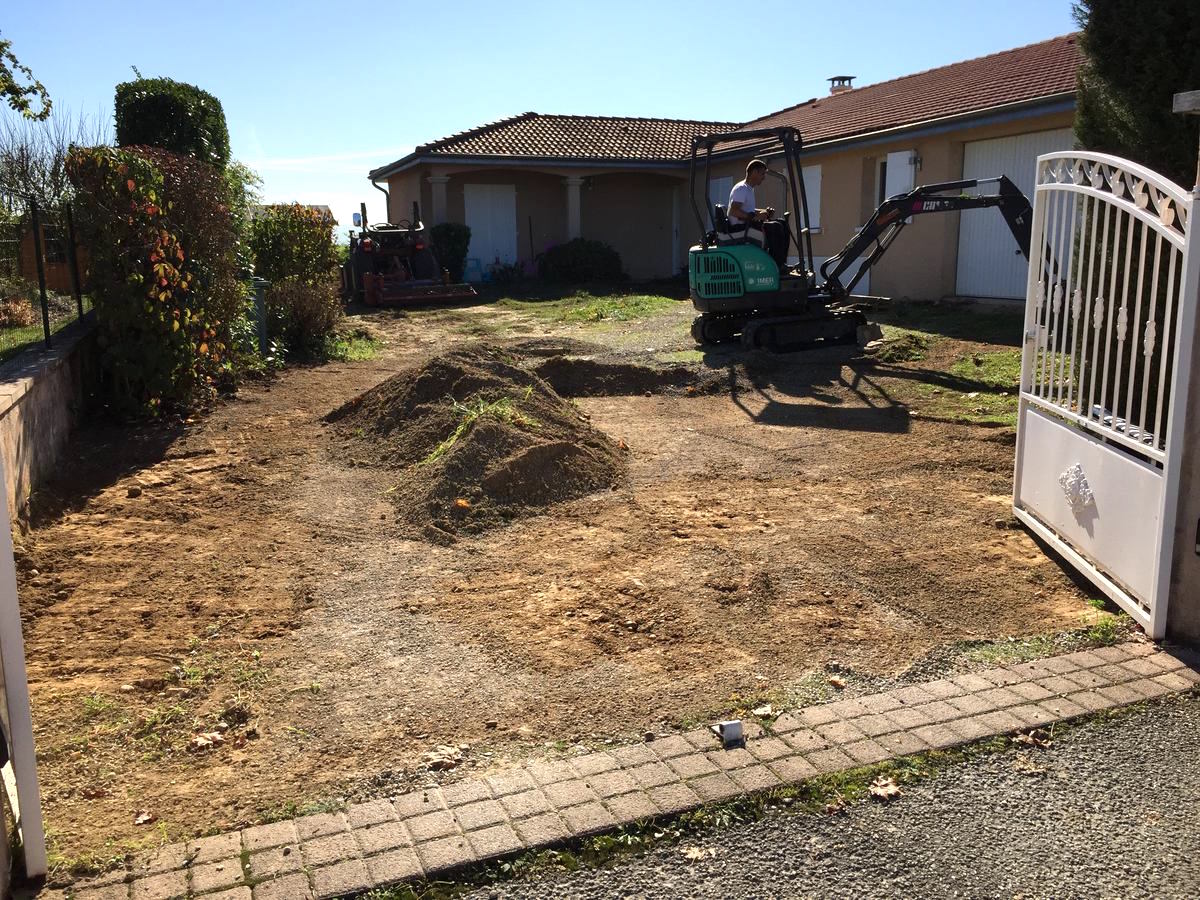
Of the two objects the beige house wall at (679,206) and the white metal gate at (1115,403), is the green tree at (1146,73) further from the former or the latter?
the beige house wall at (679,206)

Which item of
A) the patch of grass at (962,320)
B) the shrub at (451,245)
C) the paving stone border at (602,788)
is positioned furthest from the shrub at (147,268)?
the shrub at (451,245)

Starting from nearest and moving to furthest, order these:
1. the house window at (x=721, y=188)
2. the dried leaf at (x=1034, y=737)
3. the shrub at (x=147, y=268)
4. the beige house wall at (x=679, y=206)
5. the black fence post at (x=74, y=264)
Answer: the dried leaf at (x=1034, y=737) → the shrub at (x=147, y=268) → the black fence post at (x=74, y=264) → the beige house wall at (x=679, y=206) → the house window at (x=721, y=188)

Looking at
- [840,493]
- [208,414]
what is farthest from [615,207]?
[840,493]

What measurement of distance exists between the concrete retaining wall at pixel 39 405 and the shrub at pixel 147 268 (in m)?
0.29

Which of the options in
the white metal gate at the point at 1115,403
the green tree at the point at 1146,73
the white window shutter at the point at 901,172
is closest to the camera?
the white metal gate at the point at 1115,403

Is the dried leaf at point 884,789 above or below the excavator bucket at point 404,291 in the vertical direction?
below

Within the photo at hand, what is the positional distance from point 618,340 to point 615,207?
50.0ft

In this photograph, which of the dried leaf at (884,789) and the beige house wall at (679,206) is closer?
the dried leaf at (884,789)

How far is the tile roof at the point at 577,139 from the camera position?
26.4 metres

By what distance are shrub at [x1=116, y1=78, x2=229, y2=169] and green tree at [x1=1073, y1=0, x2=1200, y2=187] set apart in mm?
11945

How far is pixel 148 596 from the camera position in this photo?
16.9ft

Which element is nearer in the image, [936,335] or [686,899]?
[686,899]

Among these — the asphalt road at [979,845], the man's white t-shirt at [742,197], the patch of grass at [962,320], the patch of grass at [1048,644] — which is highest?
the man's white t-shirt at [742,197]

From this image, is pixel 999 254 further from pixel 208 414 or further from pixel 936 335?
pixel 208 414
